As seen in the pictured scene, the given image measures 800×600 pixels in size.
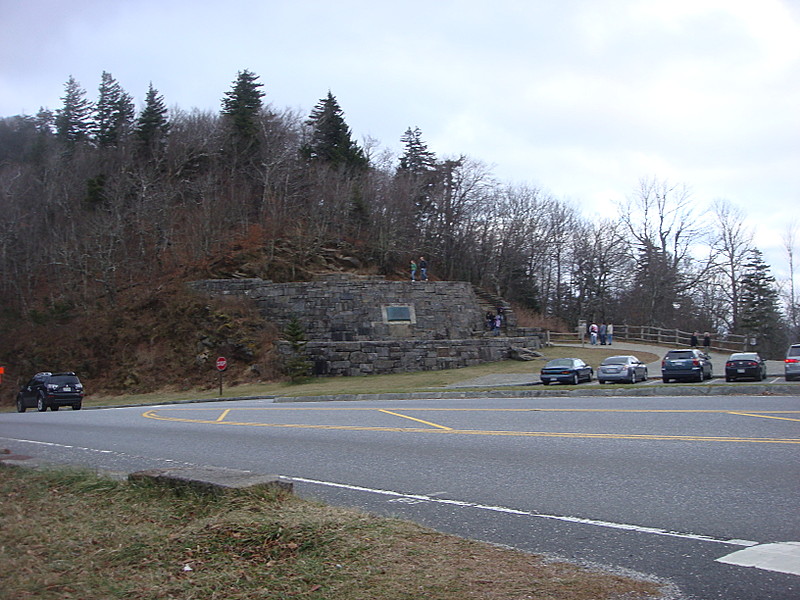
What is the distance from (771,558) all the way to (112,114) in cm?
7430

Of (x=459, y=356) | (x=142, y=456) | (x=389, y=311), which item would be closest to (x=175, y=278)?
(x=389, y=311)

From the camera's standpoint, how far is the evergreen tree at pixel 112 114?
6456cm

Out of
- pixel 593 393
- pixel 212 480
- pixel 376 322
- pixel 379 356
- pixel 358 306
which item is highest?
pixel 358 306

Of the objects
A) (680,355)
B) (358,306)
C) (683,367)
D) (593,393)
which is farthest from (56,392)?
(680,355)

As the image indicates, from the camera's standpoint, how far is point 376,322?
3753 cm

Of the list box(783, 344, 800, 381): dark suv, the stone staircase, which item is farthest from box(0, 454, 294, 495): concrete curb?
the stone staircase

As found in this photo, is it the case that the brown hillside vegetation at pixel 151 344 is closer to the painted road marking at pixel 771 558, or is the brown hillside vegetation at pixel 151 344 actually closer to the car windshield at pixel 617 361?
the car windshield at pixel 617 361

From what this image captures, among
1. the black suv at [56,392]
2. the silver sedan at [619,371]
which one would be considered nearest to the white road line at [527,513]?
the silver sedan at [619,371]

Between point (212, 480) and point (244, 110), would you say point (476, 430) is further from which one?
point (244, 110)

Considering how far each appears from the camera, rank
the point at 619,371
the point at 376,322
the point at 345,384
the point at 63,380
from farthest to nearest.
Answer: the point at 376,322 → the point at 345,384 → the point at 63,380 → the point at 619,371

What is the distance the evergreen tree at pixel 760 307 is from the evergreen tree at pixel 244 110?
42.4 metres

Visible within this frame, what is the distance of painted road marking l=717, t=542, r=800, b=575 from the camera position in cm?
532

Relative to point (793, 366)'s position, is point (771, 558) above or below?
below

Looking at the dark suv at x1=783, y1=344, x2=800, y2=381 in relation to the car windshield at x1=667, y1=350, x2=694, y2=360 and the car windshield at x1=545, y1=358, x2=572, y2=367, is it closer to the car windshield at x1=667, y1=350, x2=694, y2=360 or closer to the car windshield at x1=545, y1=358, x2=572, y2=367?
the car windshield at x1=667, y1=350, x2=694, y2=360
